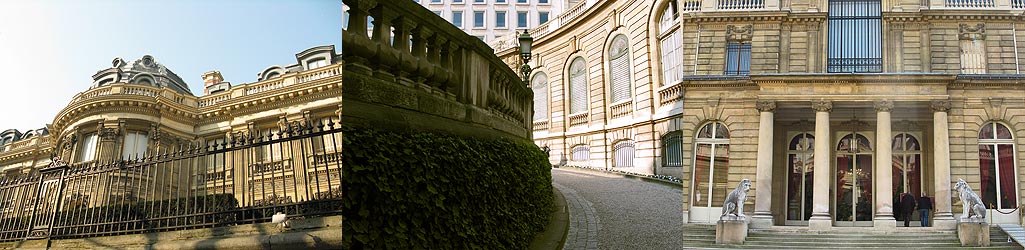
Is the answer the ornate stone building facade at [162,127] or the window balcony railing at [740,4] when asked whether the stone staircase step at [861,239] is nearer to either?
the window balcony railing at [740,4]

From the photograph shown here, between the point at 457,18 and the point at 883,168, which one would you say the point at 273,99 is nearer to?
the point at 457,18

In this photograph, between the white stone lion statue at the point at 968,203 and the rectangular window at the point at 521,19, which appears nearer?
the white stone lion statue at the point at 968,203

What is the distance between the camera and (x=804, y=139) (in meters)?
3.81

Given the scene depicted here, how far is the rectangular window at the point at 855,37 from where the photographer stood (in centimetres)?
396

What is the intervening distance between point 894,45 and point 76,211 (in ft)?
14.4

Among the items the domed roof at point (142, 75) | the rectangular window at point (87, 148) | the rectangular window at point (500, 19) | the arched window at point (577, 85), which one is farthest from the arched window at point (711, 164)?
the rectangular window at point (87, 148)

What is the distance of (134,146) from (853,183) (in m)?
3.69

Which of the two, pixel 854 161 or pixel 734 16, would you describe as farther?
pixel 734 16

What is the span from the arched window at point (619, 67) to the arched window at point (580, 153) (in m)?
0.43

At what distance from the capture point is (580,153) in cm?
474

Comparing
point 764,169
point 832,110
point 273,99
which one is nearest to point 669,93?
point 764,169

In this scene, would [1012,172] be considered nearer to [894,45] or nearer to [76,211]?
[894,45]

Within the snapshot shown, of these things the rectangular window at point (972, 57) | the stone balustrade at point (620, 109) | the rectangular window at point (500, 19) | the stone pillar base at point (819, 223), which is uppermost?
the rectangular window at point (500, 19)

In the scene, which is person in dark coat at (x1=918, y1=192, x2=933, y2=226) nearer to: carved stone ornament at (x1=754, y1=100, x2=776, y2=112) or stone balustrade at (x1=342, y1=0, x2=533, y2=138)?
carved stone ornament at (x1=754, y1=100, x2=776, y2=112)
